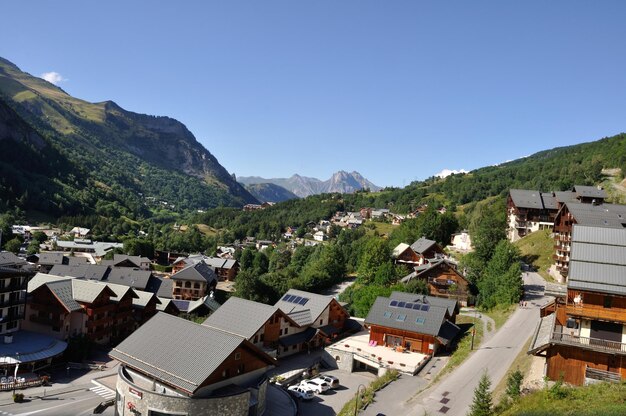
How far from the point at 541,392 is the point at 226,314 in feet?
101

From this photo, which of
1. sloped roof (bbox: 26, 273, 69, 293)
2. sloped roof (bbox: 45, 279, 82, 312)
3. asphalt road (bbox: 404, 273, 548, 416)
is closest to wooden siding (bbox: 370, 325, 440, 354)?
asphalt road (bbox: 404, 273, 548, 416)

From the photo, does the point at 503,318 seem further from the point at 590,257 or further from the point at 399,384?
the point at 590,257

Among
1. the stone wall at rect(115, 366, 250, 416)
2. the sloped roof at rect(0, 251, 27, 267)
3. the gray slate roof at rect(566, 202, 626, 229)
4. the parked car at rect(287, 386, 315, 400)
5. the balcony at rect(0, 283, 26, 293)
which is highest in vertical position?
the gray slate roof at rect(566, 202, 626, 229)

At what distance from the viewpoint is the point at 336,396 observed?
38438 millimetres

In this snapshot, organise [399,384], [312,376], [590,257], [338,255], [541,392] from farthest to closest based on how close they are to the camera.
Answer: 1. [338,255]
2. [312,376]
3. [399,384]
4. [590,257]
5. [541,392]

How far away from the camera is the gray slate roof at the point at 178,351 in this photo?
30078 mm

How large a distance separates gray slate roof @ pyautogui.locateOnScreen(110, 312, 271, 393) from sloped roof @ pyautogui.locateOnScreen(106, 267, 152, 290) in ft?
148

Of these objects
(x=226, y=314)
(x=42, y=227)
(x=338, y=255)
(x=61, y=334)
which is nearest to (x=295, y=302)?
(x=226, y=314)

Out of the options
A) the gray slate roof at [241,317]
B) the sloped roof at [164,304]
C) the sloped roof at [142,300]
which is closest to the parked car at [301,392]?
the gray slate roof at [241,317]

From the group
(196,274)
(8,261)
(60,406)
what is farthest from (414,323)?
(196,274)

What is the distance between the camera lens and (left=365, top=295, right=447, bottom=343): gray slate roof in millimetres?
46875

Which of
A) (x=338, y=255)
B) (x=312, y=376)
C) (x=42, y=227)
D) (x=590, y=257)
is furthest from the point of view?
(x=42, y=227)

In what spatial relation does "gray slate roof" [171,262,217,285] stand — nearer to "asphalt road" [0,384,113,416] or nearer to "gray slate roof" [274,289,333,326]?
"gray slate roof" [274,289,333,326]

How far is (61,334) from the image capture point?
171 feet
